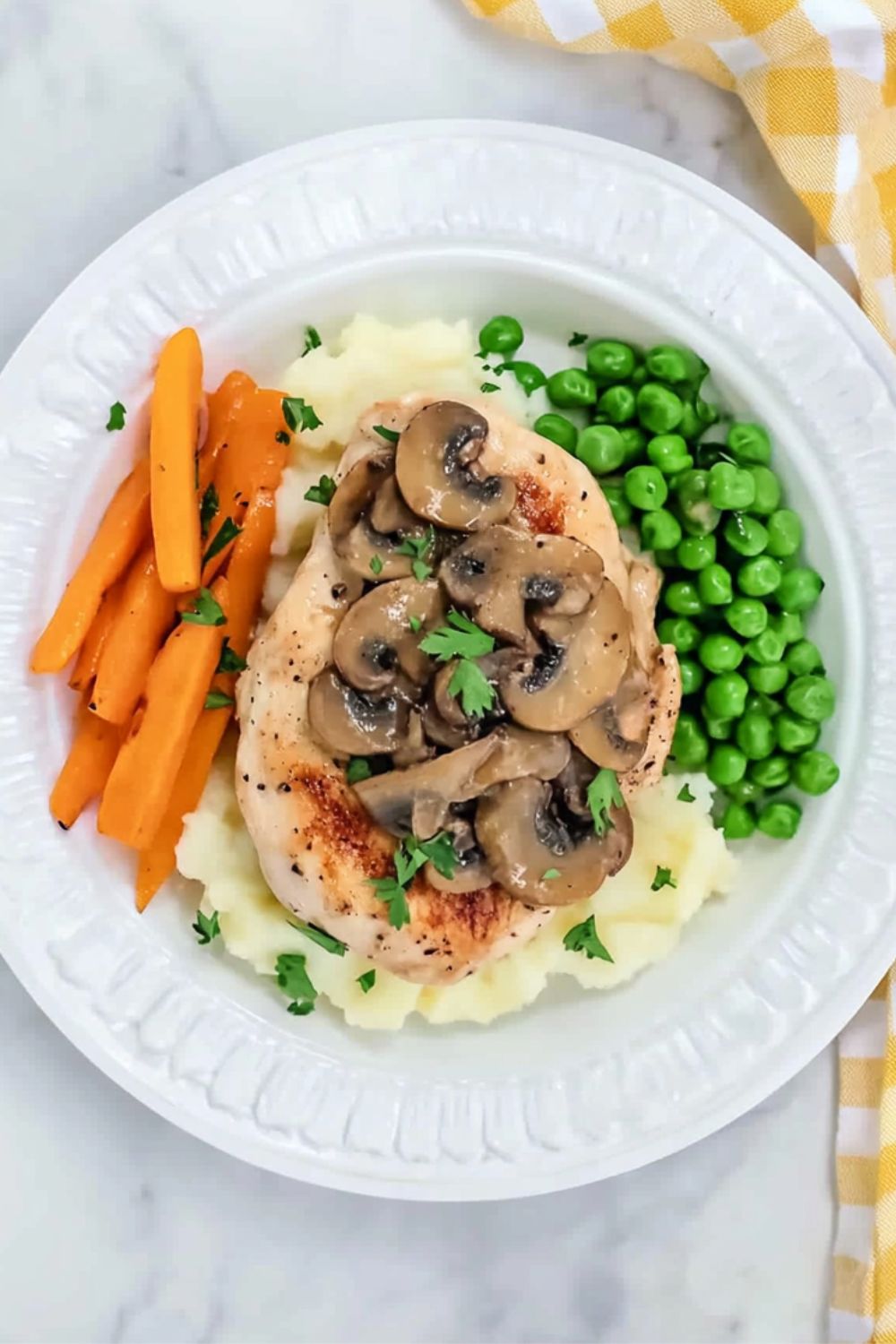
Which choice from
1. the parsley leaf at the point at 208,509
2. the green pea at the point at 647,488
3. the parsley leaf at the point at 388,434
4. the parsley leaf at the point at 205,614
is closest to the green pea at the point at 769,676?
the green pea at the point at 647,488

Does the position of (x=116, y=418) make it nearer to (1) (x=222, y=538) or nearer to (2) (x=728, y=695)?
(1) (x=222, y=538)

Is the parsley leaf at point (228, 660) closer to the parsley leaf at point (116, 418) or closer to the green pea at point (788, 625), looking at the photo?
the parsley leaf at point (116, 418)

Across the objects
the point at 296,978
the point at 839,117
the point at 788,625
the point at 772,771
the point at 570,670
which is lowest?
the point at 296,978

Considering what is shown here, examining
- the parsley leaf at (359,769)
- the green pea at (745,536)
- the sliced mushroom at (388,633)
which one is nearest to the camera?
the sliced mushroom at (388,633)

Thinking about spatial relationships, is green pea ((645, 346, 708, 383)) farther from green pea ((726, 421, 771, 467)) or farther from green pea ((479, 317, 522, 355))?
green pea ((479, 317, 522, 355))

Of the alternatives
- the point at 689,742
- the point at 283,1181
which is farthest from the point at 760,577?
the point at 283,1181

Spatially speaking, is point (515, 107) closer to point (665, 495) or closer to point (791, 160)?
point (791, 160)

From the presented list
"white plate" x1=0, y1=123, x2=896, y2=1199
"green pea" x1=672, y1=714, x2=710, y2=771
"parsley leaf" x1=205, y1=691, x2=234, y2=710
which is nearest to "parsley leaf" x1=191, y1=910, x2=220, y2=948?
"white plate" x1=0, y1=123, x2=896, y2=1199
